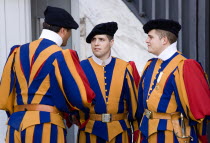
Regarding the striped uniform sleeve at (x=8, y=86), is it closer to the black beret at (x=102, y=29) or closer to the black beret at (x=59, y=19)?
the black beret at (x=59, y=19)

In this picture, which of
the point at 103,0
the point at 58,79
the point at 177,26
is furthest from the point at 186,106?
the point at 103,0

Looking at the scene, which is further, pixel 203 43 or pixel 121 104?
Answer: pixel 203 43

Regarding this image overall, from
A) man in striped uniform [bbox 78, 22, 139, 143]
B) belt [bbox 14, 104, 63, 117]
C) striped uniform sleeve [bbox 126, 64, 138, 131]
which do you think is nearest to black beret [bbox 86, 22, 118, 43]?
man in striped uniform [bbox 78, 22, 139, 143]

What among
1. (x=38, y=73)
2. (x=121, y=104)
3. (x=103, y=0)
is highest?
(x=103, y=0)

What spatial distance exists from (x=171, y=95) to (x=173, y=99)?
4 cm

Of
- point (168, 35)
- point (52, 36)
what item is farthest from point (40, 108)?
point (168, 35)

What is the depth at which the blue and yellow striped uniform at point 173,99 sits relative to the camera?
14.3ft

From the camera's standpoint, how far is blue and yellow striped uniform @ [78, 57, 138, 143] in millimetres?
4992

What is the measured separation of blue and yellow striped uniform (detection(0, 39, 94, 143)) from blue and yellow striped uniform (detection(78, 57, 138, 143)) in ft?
1.84

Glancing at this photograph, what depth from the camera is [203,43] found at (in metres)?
5.41

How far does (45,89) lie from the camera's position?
434 centimetres

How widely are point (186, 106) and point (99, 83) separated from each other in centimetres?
100

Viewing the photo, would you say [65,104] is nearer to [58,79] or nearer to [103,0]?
[58,79]

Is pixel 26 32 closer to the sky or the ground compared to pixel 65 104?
closer to the sky
